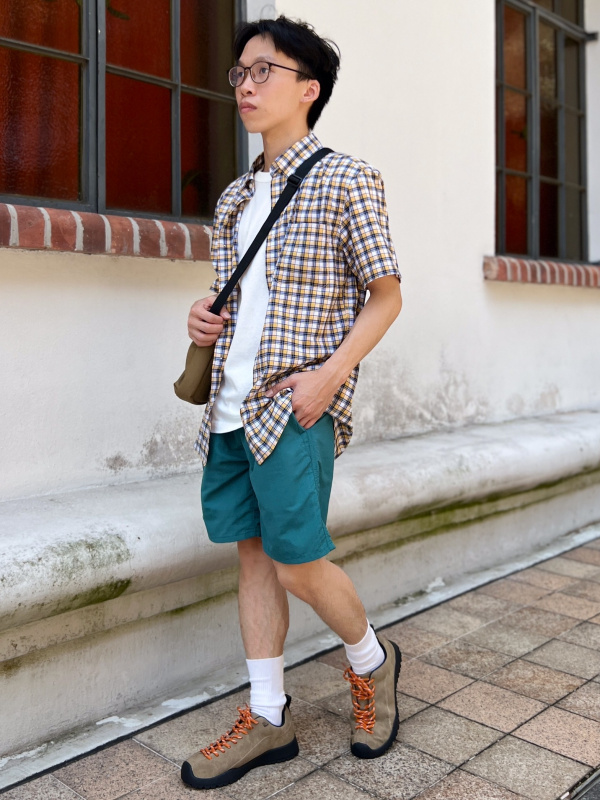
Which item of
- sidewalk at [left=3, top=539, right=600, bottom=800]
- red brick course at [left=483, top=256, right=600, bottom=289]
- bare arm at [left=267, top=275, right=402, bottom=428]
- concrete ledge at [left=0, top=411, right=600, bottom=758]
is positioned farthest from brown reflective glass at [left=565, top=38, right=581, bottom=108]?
bare arm at [left=267, top=275, right=402, bottom=428]

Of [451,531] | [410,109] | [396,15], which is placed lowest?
[451,531]

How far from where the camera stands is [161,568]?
7.87 feet

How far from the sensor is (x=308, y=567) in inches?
80.4

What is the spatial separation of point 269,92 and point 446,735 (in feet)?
5.62

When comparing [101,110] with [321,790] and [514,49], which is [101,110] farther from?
[514,49]

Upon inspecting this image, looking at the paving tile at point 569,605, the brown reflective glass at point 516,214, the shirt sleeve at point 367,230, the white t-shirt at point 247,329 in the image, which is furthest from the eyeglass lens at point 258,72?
the brown reflective glass at point 516,214

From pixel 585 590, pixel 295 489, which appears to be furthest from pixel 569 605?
pixel 295 489

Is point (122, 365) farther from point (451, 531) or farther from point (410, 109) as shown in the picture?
point (410, 109)

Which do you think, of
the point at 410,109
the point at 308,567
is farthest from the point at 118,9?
the point at 308,567

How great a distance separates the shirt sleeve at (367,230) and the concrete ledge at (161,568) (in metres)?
0.98

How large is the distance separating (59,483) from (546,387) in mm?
3091

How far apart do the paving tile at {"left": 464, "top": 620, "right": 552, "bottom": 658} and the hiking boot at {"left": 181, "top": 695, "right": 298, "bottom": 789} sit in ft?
3.29

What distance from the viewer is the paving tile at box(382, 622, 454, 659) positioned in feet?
9.64

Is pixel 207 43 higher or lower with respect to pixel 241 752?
higher
